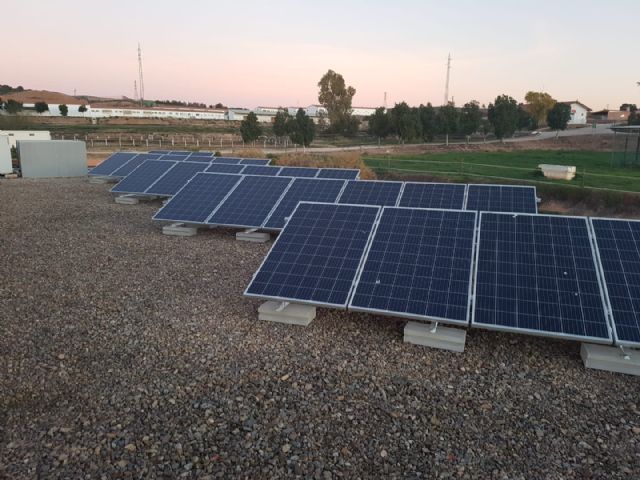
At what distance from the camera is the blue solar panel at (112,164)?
30.3 m

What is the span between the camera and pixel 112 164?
31.4m

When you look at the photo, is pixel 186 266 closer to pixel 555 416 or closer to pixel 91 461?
pixel 91 461

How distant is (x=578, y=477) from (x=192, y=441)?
4.58 metres

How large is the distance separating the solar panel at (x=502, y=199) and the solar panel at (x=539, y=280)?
617 centimetres

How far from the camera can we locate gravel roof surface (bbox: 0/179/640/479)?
560 centimetres

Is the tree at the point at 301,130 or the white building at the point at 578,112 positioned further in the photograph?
the white building at the point at 578,112

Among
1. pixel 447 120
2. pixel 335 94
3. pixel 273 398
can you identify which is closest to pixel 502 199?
pixel 273 398

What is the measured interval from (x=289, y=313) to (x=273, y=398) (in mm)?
2562

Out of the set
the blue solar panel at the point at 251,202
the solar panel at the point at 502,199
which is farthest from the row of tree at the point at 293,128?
the solar panel at the point at 502,199

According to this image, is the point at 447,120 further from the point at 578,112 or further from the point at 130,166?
the point at 578,112

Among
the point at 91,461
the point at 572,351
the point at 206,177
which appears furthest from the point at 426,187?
the point at 91,461

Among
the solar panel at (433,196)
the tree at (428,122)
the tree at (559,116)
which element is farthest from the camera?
the tree at (559,116)

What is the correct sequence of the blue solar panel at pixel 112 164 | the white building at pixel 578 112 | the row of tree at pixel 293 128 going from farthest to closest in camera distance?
the white building at pixel 578 112, the row of tree at pixel 293 128, the blue solar panel at pixel 112 164

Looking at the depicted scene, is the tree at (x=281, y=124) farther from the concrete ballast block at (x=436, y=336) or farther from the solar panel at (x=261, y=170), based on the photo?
the concrete ballast block at (x=436, y=336)
